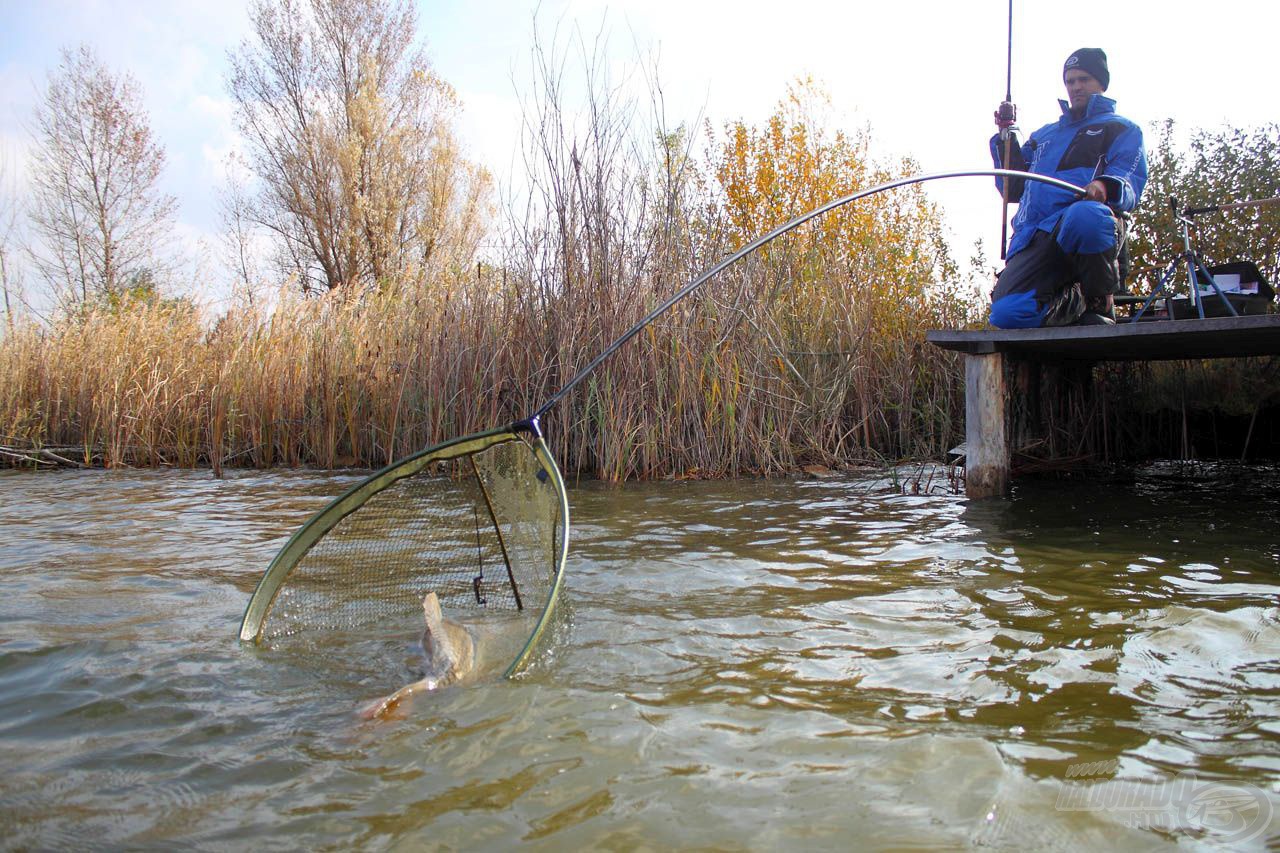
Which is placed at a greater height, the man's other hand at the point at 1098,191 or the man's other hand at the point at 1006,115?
the man's other hand at the point at 1006,115

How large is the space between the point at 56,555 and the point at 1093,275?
6280mm

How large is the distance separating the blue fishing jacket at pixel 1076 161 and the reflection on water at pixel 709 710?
2480 mm

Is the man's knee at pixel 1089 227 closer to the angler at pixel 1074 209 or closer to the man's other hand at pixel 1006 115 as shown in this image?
the angler at pixel 1074 209

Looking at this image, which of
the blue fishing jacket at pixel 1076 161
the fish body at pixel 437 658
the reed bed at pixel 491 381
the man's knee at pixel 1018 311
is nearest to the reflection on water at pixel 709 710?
the fish body at pixel 437 658

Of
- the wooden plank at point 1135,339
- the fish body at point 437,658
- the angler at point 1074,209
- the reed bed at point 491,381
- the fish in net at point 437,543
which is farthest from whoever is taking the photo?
the reed bed at point 491,381

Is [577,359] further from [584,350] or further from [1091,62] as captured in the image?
[1091,62]

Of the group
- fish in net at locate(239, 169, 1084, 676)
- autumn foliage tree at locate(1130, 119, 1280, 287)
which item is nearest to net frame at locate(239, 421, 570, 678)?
fish in net at locate(239, 169, 1084, 676)

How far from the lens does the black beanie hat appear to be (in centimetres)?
599

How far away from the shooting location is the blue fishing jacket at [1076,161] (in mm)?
5746

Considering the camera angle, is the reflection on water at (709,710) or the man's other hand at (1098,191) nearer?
the reflection on water at (709,710)

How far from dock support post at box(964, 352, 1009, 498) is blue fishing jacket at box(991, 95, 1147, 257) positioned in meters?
0.93

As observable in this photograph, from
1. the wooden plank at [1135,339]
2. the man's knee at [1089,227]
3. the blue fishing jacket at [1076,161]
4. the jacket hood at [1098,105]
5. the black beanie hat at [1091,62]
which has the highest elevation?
the black beanie hat at [1091,62]

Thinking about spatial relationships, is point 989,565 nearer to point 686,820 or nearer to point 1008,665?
point 1008,665

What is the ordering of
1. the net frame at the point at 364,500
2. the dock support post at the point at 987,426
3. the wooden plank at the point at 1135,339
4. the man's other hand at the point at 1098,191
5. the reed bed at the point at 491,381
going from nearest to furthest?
the net frame at the point at 364,500 < the wooden plank at the point at 1135,339 < the man's other hand at the point at 1098,191 < the dock support post at the point at 987,426 < the reed bed at the point at 491,381
